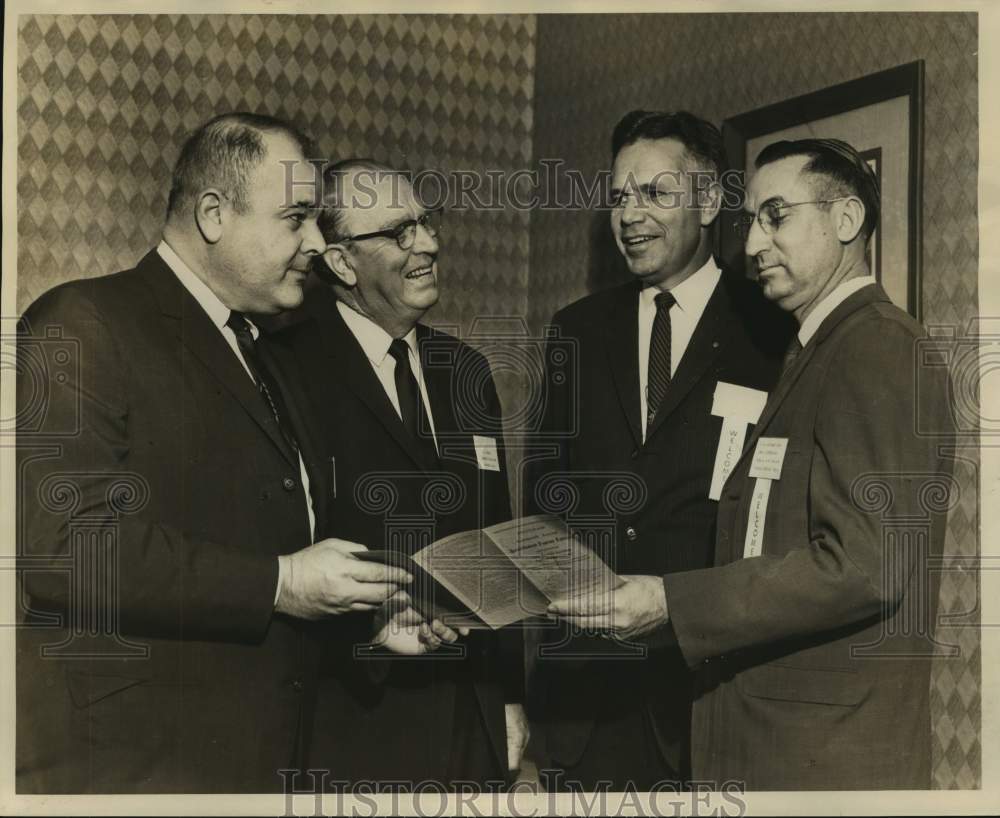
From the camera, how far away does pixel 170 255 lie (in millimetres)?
2504

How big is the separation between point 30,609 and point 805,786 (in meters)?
1.89

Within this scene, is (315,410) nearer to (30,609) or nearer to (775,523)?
(30,609)

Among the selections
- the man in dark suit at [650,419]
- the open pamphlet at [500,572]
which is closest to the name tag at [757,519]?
the man in dark suit at [650,419]

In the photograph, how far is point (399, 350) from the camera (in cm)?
284

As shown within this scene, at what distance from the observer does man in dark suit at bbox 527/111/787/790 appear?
9.01ft

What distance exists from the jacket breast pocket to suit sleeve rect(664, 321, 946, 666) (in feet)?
0.26

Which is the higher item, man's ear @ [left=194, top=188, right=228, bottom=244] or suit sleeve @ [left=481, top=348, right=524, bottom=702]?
man's ear @ [left=194, top=188, right=228, bottom=244]

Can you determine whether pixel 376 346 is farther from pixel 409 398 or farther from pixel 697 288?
pixel 697 288

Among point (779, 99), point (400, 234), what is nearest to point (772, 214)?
point (779, 99)

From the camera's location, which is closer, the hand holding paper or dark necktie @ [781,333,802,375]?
dark necktie @ [781,333,802,375]

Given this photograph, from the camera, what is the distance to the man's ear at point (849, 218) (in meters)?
2.53

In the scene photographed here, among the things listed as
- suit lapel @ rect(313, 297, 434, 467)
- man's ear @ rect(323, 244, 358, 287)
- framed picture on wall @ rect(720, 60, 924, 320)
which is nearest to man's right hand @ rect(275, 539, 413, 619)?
suit lapel @ rect(313, 297, 434, 467)

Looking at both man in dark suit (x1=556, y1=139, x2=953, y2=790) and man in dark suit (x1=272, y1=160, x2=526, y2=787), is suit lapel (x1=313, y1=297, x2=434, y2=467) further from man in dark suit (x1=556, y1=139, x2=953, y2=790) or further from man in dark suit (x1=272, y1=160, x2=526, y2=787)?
man in dark suit (x1=556, y1=139, x2=953, y2=790)

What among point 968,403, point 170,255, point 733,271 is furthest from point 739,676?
point 170,255
